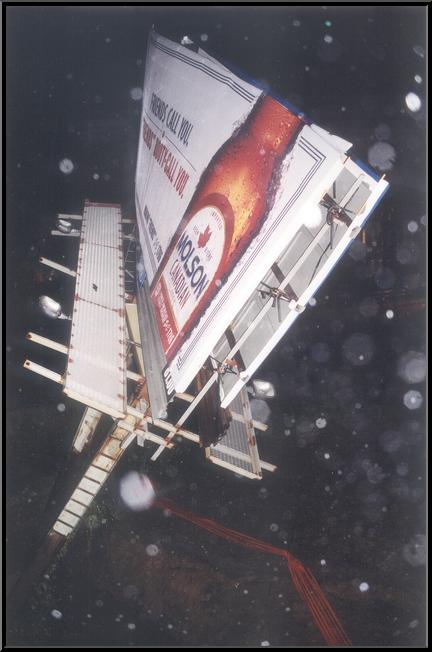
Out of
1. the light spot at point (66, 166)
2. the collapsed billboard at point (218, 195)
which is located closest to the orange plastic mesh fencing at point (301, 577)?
the collapsed billboard at point (218, 195)

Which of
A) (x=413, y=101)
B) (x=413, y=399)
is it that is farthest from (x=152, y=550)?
(x=413, y=101)

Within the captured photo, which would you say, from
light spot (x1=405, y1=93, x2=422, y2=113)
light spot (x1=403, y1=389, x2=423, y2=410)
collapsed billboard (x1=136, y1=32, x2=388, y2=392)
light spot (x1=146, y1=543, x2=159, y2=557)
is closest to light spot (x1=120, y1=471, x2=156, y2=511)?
light spot (x1=146, y1=543, x2=159, y2=557)

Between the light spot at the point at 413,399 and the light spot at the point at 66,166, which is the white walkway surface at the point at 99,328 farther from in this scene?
the light spot at the point at 413,399

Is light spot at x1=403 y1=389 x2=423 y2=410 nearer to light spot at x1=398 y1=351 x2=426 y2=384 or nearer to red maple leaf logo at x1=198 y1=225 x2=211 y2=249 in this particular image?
light spot at x1=398 y1=351 x2=426 y2=384

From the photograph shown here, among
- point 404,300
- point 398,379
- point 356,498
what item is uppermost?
point 404,300

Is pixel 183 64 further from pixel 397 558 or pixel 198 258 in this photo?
pixel 397 558

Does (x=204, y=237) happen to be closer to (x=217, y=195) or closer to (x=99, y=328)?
(x=217, y=195)

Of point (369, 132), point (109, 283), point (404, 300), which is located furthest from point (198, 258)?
point (369, 132)
